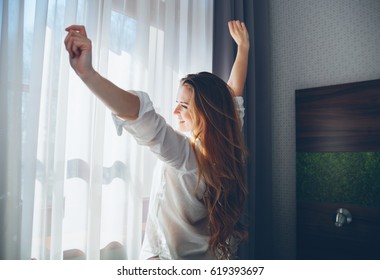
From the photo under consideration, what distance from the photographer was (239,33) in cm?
135

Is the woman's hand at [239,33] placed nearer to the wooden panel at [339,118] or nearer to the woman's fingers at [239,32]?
the woman's fingers at [239,32]

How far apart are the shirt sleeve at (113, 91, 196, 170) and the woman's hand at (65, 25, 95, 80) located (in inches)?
5.0

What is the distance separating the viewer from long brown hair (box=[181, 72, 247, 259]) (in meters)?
0.92

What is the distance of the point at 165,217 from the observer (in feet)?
3.07

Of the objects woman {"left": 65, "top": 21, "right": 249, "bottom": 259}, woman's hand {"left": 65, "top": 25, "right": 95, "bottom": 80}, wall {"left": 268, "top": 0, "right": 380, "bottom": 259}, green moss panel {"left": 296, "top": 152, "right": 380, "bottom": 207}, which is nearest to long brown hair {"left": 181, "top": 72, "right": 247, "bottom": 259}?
woman {"left": 65, "top": 21, "right": 249, "bottom": 259}

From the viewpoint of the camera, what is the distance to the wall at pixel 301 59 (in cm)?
149

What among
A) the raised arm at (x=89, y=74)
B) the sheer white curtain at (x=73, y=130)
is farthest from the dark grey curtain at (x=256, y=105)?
the raised arm at (x=89, y=74)

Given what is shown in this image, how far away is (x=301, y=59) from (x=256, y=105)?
40 centimetres

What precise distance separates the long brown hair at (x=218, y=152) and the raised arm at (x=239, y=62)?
290 mm

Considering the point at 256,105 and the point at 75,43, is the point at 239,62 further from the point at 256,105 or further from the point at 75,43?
the point at 75,43

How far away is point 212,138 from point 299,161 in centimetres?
87

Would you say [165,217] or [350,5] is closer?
[165,217]

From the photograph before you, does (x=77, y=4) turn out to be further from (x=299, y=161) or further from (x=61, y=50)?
(x=299, y=161)

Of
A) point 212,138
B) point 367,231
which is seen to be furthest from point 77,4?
point 367,231
